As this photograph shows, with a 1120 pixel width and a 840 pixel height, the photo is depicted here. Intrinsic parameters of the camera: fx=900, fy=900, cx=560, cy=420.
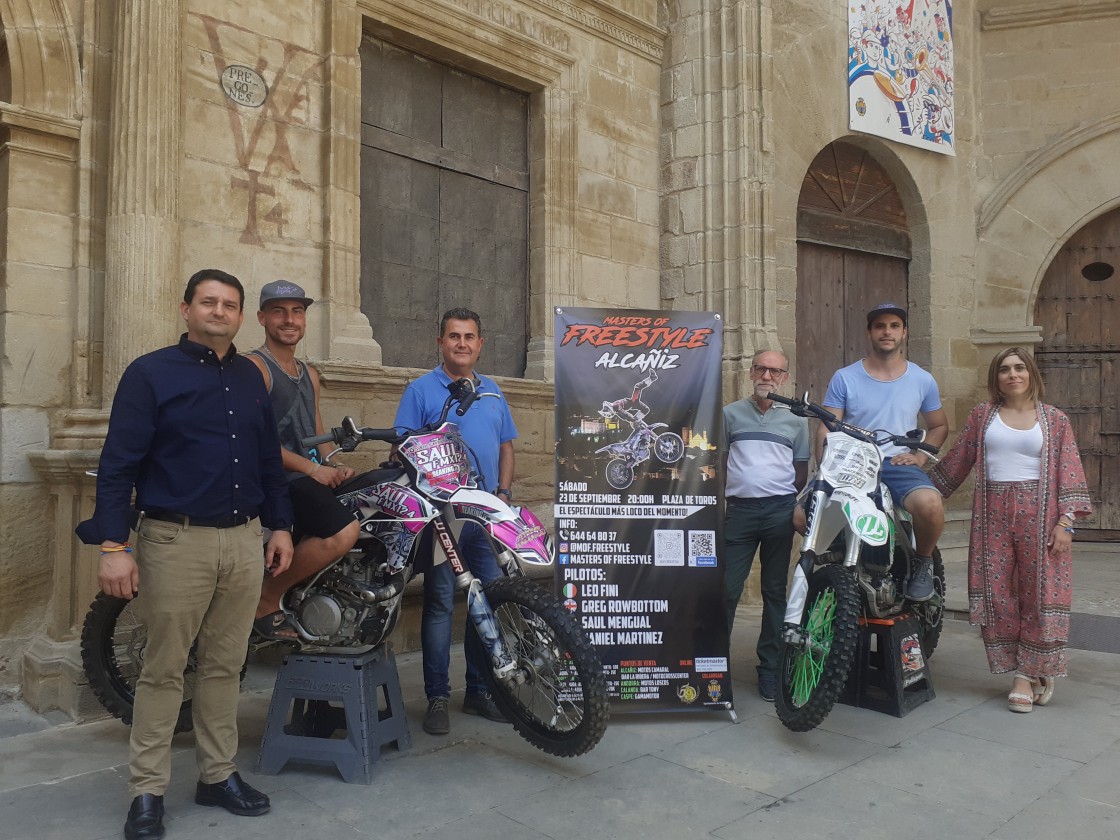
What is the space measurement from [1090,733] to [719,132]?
5.44 metres

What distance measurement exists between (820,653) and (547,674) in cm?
121

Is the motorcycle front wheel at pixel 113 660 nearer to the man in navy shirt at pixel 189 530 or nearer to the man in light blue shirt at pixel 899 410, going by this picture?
the man in navy shirt at pixel 189 530

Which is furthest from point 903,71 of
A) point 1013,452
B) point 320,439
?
point 320,439

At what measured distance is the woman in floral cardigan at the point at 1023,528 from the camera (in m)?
4.37

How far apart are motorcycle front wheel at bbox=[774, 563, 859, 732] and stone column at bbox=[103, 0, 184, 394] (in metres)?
3.38

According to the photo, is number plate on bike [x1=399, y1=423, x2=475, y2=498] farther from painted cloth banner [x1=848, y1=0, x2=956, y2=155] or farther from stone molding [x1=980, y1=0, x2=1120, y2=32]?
stone molding [x1=980, y1=0, x2=1120, y2=32]

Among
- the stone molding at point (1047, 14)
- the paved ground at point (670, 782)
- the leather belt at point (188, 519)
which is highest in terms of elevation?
the stone molding at point (1047, 14)

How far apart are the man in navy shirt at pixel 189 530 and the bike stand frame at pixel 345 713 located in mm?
311

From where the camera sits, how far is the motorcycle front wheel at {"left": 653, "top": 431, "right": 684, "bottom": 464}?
438cm

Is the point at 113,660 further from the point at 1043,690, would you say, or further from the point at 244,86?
the point at 1043,690

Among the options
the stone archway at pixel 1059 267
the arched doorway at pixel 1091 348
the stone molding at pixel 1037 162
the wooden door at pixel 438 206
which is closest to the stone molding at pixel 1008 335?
the stone archway at pixel 1059 267

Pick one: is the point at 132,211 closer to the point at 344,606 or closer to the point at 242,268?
the point at 242,268

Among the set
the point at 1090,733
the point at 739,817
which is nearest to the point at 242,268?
the point at 739,817

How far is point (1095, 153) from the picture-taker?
9.67 meters
